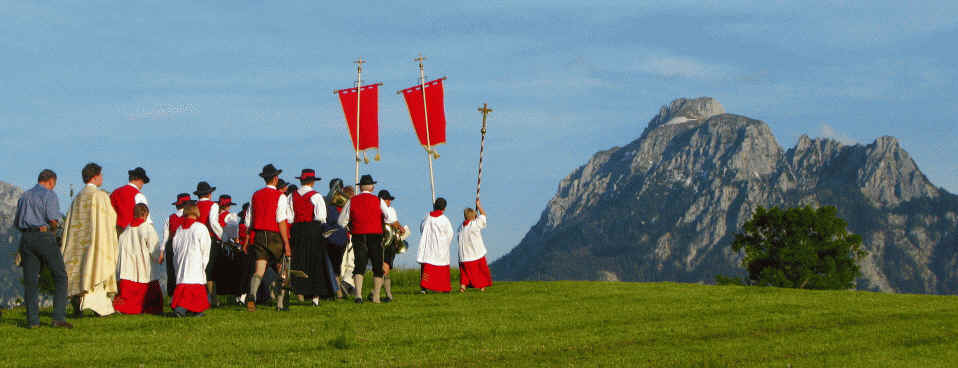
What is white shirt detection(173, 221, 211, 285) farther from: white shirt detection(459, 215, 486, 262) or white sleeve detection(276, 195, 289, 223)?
white shirt detection(459, 215, 486, 262)

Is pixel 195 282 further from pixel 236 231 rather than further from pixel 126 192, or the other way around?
pixel 236 231

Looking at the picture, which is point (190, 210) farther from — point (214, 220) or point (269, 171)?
point (214, 220)

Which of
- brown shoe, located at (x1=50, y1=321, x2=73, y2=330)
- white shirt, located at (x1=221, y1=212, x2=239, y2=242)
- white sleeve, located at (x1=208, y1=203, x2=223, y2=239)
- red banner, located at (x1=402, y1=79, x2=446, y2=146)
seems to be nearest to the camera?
brown shoe, located at (x1=50, y1=321, x2=73, y2=330)

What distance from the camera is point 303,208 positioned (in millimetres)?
18250

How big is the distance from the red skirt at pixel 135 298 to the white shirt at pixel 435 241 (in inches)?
308

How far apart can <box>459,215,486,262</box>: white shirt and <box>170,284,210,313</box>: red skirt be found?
32.4 ft

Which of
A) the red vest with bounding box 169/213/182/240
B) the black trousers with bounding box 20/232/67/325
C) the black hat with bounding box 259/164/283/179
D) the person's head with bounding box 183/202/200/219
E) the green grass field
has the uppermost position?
the black hat with bounding box 259/164/283/179

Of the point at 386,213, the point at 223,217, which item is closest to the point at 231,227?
the point at 223,217

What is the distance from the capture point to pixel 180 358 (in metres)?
11.1

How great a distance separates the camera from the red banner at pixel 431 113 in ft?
112

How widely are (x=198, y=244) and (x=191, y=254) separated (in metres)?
0.23

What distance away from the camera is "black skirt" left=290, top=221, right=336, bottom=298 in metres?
18.4

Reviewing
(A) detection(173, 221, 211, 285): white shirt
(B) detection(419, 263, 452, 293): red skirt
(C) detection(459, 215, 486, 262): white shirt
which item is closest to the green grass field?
(A) detection(173, 221, 211, 285): white shirt

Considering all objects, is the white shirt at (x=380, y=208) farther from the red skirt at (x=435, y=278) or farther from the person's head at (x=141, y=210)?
the person's head at (x=141, y=210)
